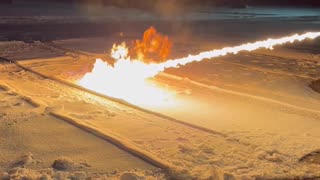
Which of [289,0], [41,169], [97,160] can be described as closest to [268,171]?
[97,160]

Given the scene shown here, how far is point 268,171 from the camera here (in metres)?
6.15

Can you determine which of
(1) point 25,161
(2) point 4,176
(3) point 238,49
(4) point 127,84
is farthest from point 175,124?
(3) point 238,49

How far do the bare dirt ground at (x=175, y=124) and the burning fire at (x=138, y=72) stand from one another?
391 mm

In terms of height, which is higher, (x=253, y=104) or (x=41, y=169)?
(x=253, y=104)

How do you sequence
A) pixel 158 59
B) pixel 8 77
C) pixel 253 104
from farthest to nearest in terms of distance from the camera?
1. pixel 158 59
2. pixel 8 77
3. pixel 253 104

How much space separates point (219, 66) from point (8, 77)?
239 inches

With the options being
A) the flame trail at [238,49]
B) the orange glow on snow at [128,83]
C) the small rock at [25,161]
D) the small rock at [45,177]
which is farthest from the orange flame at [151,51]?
the small rock at [45,177]

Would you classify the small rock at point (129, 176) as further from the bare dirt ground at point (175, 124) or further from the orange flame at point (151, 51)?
the orange flame at point (151, 51)

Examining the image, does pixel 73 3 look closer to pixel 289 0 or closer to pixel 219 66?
pixel 289 0

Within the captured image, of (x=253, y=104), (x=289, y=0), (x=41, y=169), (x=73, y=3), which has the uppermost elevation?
(x=289, y=0)

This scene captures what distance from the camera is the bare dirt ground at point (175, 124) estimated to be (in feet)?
20.3

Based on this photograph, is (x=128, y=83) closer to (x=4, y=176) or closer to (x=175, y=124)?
(x=175, y=124)

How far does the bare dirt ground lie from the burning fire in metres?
0.39

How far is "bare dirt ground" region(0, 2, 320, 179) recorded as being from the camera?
6.20m
